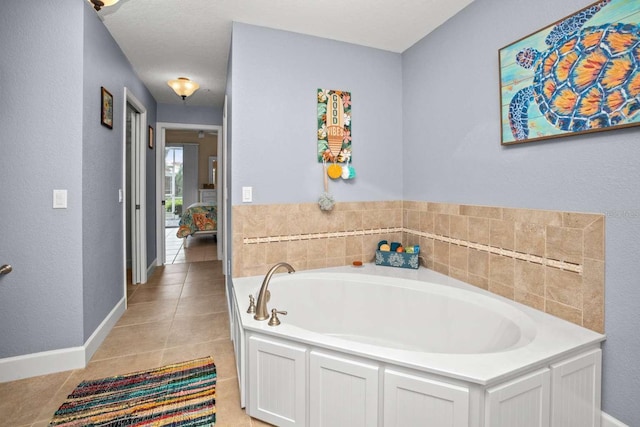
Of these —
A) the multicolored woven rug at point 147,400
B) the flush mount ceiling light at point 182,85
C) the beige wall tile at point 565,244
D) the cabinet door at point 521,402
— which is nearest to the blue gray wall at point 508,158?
the beige wall tile at point 565,244

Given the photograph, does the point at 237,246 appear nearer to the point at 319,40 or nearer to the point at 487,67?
the point at 319,40

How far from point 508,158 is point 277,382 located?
180 centimetres

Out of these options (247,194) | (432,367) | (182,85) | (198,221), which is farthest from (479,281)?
(198,221)

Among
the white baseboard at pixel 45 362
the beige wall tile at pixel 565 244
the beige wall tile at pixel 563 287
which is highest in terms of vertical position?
the beige wall tile at pixel 565 244

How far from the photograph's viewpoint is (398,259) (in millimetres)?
2664

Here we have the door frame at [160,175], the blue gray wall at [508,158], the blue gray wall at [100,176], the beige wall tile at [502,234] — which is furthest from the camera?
the door frame at [160,175]

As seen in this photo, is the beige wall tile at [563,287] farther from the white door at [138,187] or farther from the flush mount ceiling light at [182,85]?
the white door at [138,187]

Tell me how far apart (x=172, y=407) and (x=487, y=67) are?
276cm

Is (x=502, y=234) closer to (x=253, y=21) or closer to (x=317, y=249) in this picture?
(x=317, y=249)

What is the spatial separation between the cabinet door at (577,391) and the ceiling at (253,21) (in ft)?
7.20

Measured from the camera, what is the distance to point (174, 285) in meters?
3.94

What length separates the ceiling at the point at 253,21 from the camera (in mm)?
2186

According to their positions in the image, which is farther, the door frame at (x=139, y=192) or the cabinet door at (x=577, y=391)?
the door frame at (x=139, y=192)

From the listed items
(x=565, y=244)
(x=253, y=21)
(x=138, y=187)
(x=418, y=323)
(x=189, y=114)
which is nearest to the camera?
(x=565, y=244)
